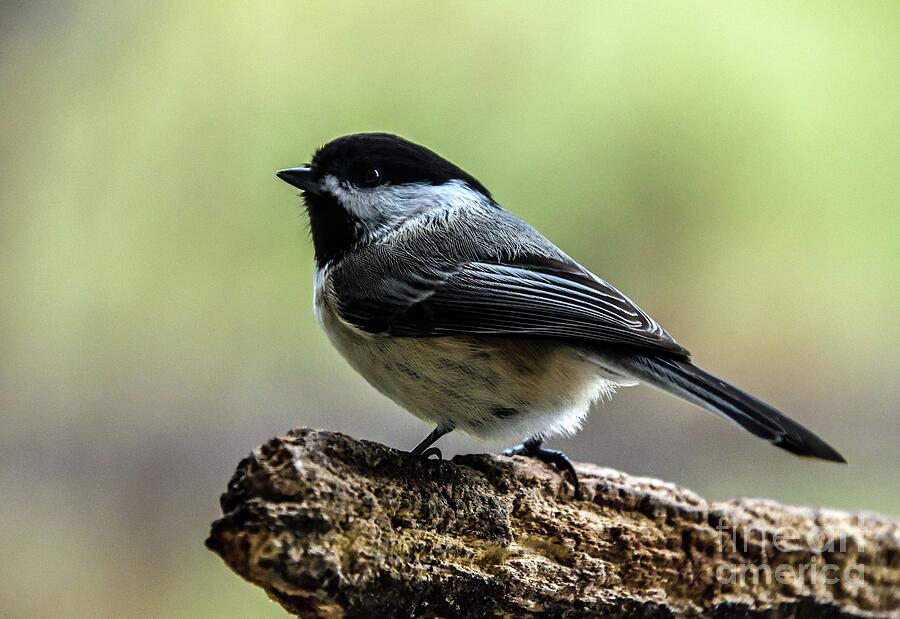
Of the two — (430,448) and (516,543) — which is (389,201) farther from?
(516,543)

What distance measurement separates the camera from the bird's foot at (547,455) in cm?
150

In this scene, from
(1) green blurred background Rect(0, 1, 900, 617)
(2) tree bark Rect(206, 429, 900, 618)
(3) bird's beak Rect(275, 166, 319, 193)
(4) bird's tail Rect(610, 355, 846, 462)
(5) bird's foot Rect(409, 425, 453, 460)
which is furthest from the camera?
(1) green blurred background Rect(0, 1, 900, 617)

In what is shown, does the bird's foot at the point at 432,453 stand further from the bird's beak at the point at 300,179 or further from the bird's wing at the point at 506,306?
the bird's beak at the point at 300,179

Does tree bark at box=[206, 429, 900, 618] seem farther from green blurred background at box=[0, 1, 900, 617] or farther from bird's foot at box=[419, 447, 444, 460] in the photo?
green blurred background at box=[0, 1, 900, 617]

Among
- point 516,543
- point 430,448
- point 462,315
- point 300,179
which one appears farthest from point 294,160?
point 516,543

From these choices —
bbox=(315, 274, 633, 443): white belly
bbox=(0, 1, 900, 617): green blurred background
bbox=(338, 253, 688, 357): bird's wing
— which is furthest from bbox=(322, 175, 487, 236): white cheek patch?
bbox=(0, 1, 900, 617): green blurred background

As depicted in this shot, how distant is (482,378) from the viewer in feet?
4.80

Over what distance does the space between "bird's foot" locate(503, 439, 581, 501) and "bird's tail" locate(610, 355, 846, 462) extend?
22cm

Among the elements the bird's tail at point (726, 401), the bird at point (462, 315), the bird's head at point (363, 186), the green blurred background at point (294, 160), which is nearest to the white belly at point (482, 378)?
the bird at point (462, 315)

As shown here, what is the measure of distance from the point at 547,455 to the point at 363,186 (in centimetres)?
65

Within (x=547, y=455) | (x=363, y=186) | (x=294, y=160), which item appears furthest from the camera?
(x=294, y=160)

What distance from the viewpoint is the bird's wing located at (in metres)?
1.44

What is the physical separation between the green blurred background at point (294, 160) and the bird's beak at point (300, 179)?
73cm

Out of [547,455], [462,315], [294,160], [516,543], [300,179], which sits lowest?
[516,543]
